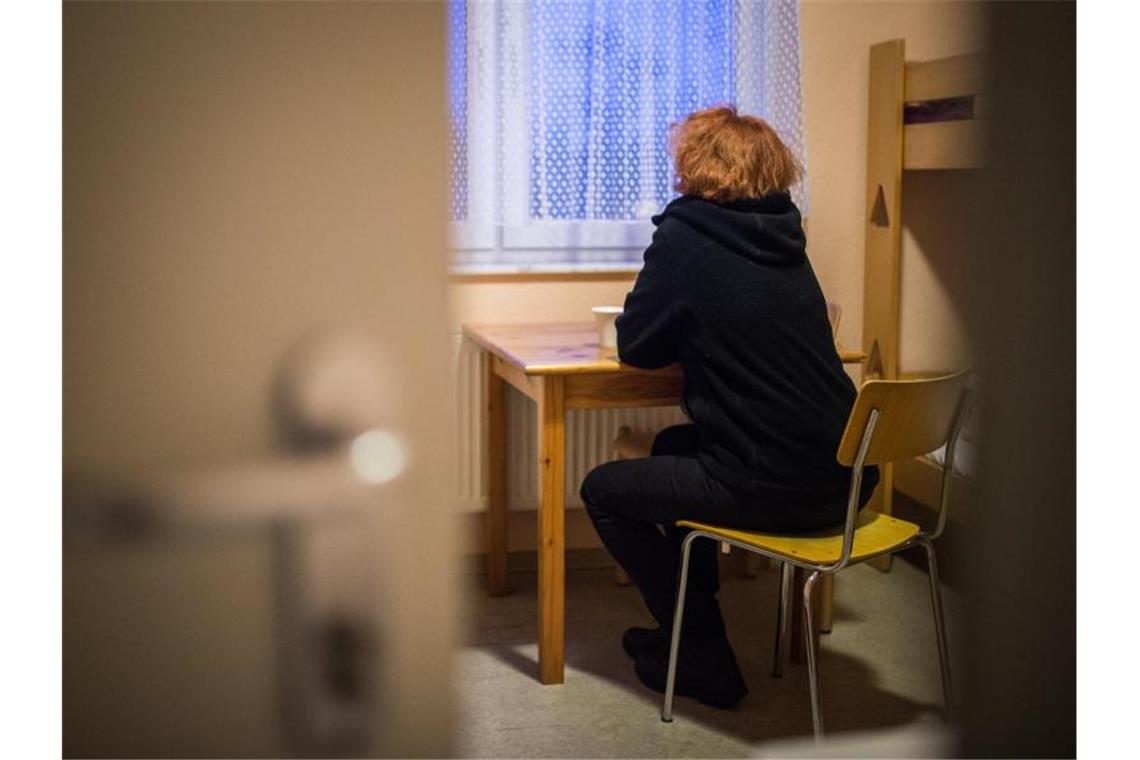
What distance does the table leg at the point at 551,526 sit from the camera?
7.70ft

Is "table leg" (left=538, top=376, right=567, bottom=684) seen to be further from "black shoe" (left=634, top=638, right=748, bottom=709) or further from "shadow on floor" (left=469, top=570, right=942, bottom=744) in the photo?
"black shoe" (left=634, top=638, right=748, bottom=709)

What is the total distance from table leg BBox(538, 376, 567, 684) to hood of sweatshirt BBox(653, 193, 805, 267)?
375mm

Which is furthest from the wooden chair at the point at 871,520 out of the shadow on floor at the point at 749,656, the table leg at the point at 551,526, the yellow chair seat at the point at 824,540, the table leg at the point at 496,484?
the table leg at the point at 496,484

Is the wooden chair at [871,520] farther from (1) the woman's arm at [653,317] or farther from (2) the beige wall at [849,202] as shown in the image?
(2) the beige wall at [849,202]

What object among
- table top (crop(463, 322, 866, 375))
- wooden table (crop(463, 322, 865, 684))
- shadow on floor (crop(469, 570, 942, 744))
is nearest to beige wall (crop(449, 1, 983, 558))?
table top (crop(463, 322, 866, 375))

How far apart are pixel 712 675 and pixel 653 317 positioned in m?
0.62

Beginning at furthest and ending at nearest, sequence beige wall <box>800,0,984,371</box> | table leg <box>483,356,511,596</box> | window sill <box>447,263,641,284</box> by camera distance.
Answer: beige wall <box>800,0,984,371</box>
window sill <box>447,263,641,284</box>
table leg <box>483,356,511,596</box>

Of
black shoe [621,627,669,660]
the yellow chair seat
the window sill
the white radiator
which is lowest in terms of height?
black shoe [621,627,669,660]

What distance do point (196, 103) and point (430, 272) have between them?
171mm

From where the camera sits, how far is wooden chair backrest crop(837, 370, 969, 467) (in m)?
1.96

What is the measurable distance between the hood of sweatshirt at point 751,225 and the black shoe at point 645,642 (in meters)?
0.70

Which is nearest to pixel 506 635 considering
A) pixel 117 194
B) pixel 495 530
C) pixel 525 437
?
pixel 495 530

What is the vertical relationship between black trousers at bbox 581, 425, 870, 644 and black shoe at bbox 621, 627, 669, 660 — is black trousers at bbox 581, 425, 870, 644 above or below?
above

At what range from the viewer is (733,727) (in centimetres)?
223
